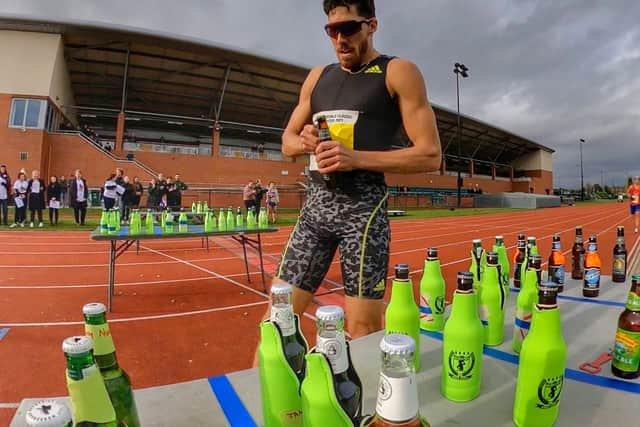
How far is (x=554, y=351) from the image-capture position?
969mm

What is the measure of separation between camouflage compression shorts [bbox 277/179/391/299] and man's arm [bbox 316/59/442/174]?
7.5 inches

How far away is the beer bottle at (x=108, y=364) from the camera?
907 millimetres

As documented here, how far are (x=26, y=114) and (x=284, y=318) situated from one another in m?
26.4

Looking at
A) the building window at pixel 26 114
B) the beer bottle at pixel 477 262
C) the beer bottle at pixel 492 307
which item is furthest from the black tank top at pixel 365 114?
the building window at pixel 26 114

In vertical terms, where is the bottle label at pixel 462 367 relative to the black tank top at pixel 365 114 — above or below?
below

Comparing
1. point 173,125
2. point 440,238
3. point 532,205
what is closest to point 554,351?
point 440,238

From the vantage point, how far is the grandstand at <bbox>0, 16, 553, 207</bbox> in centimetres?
2086

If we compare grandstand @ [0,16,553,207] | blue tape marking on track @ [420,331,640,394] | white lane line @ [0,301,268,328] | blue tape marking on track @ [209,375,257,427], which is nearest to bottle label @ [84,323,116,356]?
blue tape marking on track @ [209,375,257,427]

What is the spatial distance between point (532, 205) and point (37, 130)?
134ft

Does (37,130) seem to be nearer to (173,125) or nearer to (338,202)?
(173,125)

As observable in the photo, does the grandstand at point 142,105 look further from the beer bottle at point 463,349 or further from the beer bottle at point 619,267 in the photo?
the beer bottle at point 463,349

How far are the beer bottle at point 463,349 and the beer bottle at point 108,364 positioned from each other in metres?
A: 0.85

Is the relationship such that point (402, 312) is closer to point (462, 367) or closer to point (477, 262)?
point (462, 367)

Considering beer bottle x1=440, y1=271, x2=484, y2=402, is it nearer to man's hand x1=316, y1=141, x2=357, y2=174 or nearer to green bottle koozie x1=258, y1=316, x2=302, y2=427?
green bottle koozie x1=258, y1=316, x2=302, y2=427
